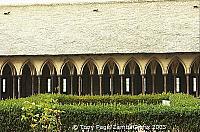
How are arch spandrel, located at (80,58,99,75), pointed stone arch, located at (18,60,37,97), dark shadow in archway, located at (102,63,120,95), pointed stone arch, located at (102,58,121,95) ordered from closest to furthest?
arch spandrel, located at (80,58,99,75)
pointed stone arch, located at (102,58,121,95)
pointed stone arch, located at (18,60,37,97)
dark shadow in archway, located at (102,63,120,95)

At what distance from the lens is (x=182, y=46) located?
3691 centimetres

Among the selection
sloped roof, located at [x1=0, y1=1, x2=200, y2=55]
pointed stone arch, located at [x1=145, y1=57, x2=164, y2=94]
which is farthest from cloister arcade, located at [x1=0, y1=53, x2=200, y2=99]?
sloped roof, located at [x1=0, y1=1, x2=200, y2=55]

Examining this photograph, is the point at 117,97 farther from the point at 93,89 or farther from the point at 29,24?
the point at 29,24

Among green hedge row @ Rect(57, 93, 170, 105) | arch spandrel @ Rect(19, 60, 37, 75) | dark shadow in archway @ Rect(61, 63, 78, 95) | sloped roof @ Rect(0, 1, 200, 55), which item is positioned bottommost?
green hedge row @ Rect(57, 93, 170, 105)

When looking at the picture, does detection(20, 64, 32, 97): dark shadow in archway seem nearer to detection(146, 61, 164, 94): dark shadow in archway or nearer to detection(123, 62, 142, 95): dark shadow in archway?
detection(123, 62, 142, 95): dark shadow in archway

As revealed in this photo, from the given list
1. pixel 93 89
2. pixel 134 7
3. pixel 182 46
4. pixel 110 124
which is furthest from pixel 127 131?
pixel 134 7

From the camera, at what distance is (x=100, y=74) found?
127ft

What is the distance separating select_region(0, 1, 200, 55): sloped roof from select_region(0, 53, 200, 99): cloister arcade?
703 millimetres

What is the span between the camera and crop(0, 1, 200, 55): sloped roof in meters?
37.7

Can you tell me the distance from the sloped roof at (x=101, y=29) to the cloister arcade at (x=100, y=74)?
0.70 metres

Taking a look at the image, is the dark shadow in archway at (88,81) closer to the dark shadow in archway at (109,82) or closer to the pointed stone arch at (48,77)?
the dark shadow in archway at (109,82)

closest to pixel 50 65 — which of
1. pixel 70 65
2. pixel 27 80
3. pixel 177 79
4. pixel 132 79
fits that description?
pixel 70 65

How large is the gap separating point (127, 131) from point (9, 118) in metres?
3.86

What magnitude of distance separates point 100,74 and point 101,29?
A: 3.40 metres
